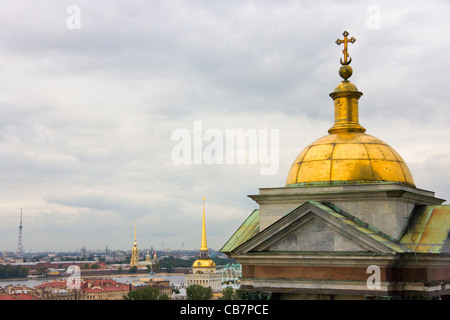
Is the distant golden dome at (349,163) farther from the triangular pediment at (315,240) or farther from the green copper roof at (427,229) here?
the triangular pediment at (315,240)

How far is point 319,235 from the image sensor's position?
1644 cm

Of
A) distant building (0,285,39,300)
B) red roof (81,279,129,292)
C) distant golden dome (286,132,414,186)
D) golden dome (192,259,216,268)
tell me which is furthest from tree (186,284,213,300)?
distant golden dome (286,132,414,186)

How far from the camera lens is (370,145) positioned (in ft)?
58.5

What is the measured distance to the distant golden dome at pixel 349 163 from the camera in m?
17.3

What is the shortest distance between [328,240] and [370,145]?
327 centimetres

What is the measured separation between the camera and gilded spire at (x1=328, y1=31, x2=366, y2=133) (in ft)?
62.5

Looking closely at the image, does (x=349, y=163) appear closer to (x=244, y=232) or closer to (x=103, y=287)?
(x=244, y=232)

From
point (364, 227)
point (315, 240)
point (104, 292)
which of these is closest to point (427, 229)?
point (364, 227)

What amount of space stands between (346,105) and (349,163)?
267cm

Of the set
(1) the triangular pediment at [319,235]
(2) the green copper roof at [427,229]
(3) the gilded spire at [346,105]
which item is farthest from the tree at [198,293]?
(2) the green copper roof at [427,229]

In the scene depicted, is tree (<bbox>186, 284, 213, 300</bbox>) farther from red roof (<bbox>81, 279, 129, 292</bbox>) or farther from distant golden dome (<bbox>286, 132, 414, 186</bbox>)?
distant golden dome (<bbox>286, 132, 414, 186</bbox>)

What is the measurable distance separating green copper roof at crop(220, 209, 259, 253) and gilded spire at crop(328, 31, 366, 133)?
145 inches
